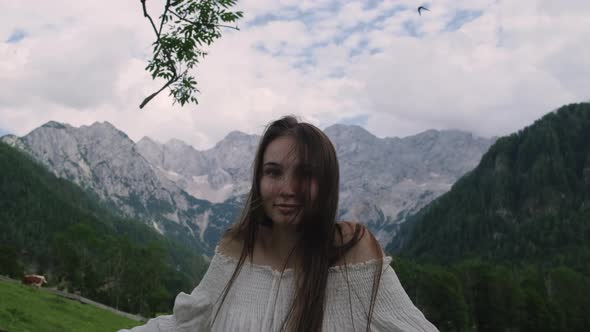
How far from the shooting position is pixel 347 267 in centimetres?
338

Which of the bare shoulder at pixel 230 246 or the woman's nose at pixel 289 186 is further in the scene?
the bare shoulder at pixel 230 246

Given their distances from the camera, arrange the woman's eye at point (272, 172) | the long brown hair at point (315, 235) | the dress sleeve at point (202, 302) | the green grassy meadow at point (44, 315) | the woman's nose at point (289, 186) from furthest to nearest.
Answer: the green grassy meadow at point (44, 315)
the dress sleeve at point (202, 302)
the woman's eye at point (272, 172)
the woman's nose at point (289, 186)
the long brown hair at point (315, 235)

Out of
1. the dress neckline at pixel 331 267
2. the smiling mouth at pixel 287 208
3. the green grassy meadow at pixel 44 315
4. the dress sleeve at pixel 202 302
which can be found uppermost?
the smiling mouth at pixel 287 208

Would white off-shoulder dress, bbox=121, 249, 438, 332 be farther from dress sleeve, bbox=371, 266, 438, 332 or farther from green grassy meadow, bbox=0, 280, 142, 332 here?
green grassy meadow, bbox=0, 280, 142, 332

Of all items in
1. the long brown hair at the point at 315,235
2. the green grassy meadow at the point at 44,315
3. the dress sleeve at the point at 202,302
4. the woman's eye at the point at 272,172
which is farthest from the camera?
the green grassy meadow at the point at 44,315

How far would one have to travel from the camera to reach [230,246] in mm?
3771

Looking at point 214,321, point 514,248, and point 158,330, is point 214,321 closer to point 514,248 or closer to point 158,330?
point 158,330

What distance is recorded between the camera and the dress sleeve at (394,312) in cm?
327

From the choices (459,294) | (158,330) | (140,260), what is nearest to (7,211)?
(140,260)

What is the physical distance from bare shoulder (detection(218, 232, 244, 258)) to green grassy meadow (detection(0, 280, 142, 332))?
18030 millimetres

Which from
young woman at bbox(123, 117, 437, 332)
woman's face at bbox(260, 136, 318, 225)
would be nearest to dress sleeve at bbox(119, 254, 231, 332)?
young woman at bbox(123, 117, 437, 332)

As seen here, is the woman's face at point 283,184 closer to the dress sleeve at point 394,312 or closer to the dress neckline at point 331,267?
the dress neckline at point 331,267

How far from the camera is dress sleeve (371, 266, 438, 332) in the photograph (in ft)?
10.7

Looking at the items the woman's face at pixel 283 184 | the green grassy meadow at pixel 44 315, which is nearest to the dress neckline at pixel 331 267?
the woman's face at pixel 283 184
